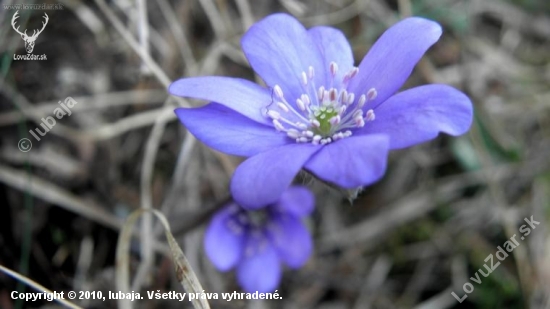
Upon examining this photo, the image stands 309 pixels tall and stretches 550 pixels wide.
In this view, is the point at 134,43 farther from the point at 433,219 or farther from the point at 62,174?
the point at 433,219

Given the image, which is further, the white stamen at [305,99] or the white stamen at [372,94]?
the white stamen at [305,99]

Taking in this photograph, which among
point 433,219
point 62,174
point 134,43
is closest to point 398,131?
point 134,43

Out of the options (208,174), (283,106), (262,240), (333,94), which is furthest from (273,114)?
(208,174)

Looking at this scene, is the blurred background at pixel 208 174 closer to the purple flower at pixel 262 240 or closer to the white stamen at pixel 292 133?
the purple flower at pixel 262 240

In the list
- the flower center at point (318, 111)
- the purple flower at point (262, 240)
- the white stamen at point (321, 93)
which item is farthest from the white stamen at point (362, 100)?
the purple flower at point (262, 240)

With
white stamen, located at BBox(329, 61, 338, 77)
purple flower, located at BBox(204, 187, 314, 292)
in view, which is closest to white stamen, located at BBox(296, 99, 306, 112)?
white stamen, located at BBox(329, 61, 338, 77)

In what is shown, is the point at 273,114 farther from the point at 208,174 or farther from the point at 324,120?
the point at 208,174
